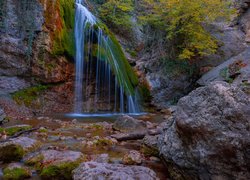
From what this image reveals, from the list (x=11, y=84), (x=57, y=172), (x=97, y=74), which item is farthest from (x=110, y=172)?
(x=97, y=74)

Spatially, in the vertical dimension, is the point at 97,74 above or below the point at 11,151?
above

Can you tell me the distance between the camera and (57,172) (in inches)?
130

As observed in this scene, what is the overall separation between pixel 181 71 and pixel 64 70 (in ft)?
18.8

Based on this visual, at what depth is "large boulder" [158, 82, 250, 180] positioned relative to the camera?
2.56m

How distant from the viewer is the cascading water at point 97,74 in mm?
10562

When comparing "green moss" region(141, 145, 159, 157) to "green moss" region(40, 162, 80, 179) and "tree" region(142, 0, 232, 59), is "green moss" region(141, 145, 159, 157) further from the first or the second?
"tree" region(142, 0, 232, 59)

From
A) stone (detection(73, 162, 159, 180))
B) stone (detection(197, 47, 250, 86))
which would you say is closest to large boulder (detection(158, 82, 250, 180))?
stone (detection(73, 162, 159, 180))

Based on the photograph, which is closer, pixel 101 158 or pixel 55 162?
pixel 55 162

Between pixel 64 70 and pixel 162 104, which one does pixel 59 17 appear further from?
pixel 162 104

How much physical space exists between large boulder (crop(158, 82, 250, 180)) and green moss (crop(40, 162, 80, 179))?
1300 mm

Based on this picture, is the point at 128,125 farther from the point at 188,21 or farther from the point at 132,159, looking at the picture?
the point at 188,21

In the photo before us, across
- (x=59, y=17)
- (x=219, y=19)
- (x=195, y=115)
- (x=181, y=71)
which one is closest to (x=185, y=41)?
(x=181, y=71)

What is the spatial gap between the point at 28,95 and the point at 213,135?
7649mm

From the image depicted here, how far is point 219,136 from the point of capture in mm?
2625
